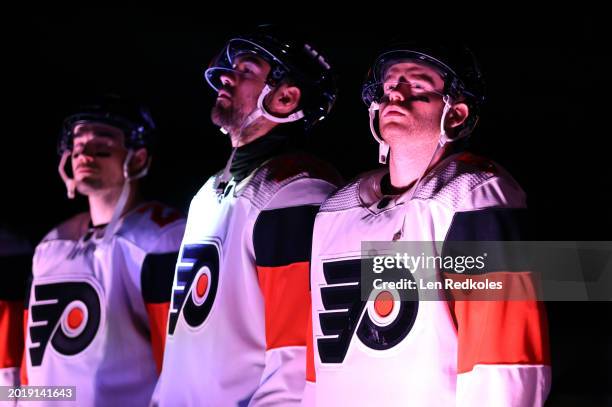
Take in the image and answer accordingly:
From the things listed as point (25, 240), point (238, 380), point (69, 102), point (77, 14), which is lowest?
point (238, 380)

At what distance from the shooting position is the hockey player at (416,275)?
Answer: 7.98 ft

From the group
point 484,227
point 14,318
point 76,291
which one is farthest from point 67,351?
point 484,227

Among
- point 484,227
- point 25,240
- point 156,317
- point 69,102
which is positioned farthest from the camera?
point 69,102

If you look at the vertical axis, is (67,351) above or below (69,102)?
below

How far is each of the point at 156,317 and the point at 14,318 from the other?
0.76m

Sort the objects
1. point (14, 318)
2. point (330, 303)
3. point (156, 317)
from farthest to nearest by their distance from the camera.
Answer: point (14, 318)
point (156, 317)
point (330, 303)

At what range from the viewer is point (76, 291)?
3.70 meters

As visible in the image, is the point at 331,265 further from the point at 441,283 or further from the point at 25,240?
the point at 25,240

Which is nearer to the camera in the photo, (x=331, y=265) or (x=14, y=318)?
(x=331, y=265)

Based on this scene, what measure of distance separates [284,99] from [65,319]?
1.08 metres

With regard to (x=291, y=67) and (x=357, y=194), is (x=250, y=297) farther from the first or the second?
(x=291, y=67)

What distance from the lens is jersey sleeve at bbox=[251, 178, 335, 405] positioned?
291 centimetres

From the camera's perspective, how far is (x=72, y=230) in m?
3.92

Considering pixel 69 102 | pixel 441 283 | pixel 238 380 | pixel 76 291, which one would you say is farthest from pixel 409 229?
pixel 69 102
